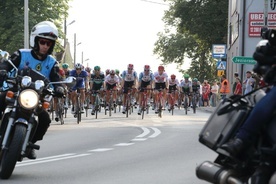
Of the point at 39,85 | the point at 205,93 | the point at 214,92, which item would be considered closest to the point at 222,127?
the point at 39,85

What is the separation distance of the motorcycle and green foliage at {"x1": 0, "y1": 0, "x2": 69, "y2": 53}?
163 ft

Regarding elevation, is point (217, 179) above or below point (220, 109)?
below

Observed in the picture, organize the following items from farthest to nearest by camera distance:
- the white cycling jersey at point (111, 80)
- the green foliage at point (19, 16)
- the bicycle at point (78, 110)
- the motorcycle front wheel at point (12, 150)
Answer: the green foliage at point (19, 16)
the white cycling jersey at point (111, 80)
the bicycle at point (78, 110)
the motorcycle front wheel at point (12, 150)

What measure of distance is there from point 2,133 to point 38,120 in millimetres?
552

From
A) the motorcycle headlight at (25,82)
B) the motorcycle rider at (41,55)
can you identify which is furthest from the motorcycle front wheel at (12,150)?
the motorcycle rider at (41,55)

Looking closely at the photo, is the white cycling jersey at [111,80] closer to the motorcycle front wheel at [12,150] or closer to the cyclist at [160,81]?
the cyclist at [160,81]

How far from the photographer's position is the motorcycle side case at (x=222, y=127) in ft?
24.1

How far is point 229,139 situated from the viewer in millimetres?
7348

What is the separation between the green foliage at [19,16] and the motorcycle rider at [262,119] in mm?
49985

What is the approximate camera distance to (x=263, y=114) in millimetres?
7070

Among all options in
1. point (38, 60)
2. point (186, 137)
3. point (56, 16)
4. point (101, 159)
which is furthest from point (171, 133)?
point (56, 16)

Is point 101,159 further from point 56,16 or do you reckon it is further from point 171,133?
point 56,16

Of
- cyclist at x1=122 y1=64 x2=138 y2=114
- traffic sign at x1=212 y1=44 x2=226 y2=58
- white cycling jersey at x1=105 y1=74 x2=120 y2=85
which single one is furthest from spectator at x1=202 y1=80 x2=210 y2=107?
cyclist at x1=122 y1=64 x2=138 y2=114

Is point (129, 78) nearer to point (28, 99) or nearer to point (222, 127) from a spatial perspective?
point (28, 99)
